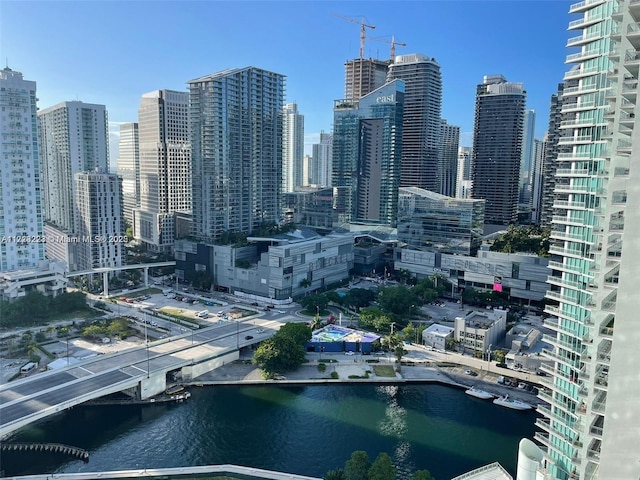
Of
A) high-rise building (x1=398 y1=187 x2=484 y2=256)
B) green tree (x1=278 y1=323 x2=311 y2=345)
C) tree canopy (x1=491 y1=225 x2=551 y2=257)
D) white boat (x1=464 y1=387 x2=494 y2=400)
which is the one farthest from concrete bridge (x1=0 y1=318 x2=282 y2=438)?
tree canopy (x1=491 y1=225 x2=551 y2=257)

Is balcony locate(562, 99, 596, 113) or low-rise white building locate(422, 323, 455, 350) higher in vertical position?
balcony locate(562, 99, 596, 113)

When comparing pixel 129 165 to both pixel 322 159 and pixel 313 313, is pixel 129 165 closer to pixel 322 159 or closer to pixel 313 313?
pixel 322 159

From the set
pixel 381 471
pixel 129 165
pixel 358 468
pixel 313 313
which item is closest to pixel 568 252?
pixel 381 471

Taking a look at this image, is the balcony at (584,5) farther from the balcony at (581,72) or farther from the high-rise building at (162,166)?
the high-rise building at (162,166)

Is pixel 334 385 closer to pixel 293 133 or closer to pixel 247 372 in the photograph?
pixel 247 372

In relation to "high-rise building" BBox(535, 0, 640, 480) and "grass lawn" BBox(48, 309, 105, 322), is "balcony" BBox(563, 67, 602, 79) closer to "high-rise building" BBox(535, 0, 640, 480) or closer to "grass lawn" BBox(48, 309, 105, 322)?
"high-rise building" BBox(535, 0, 640, 480)

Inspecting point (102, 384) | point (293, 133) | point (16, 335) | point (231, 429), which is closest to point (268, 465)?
point (231, 429)
